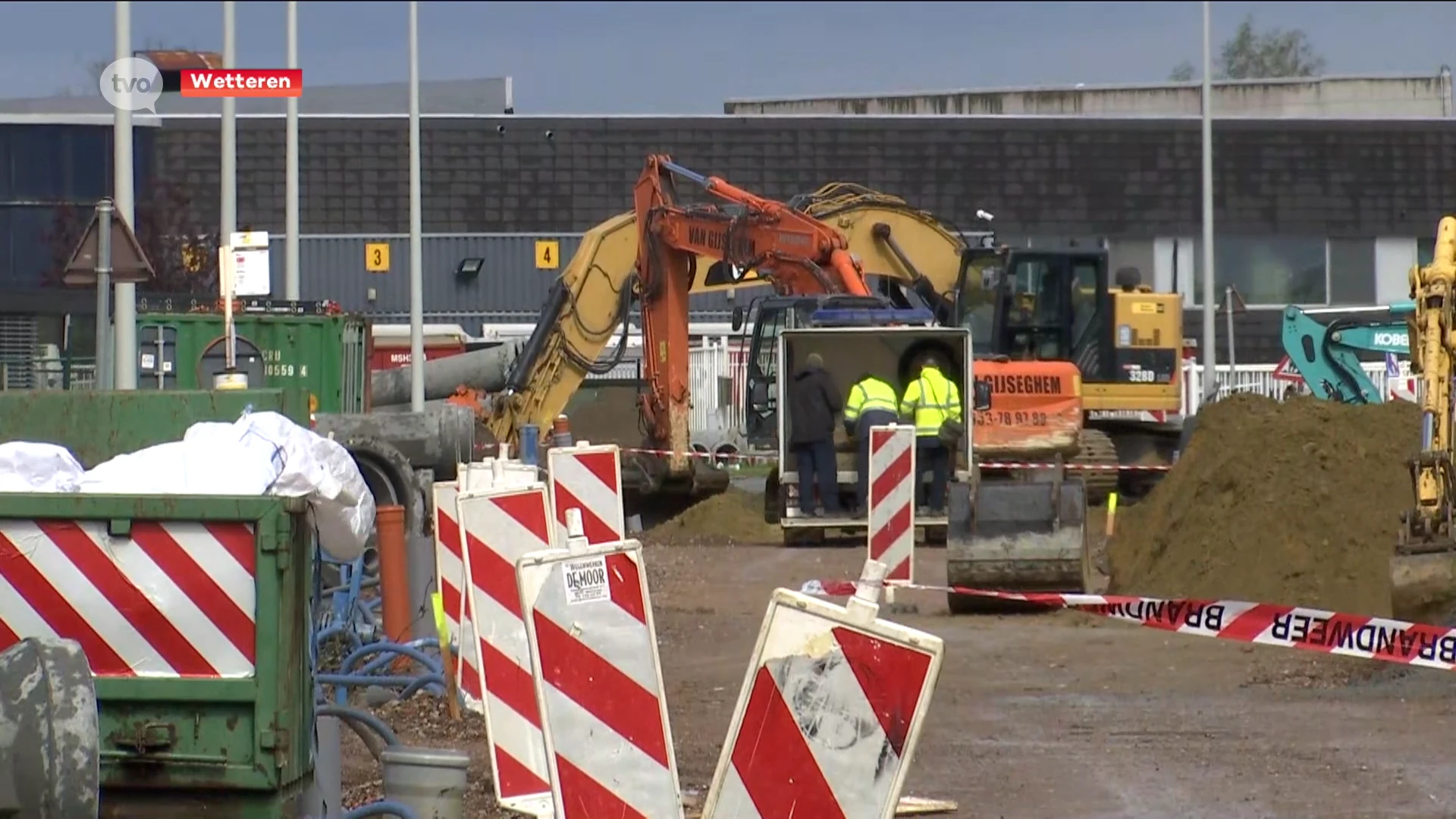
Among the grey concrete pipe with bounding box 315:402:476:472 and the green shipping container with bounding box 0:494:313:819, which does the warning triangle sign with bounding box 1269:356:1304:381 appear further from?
the green shipping container with bounding box 0:494:313:819

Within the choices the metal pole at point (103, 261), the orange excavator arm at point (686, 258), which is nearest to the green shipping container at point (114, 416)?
the metal pole at point (103, 261)

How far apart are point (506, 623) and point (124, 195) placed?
9066 mm

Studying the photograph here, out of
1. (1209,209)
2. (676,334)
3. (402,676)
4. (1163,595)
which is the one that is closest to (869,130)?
(1209,209)

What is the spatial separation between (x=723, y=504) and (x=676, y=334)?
2.01 m

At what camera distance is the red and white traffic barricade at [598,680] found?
6.82 m

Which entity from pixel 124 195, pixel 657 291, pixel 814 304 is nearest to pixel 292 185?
pixel 657 291

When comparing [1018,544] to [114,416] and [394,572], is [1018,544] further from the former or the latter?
[114,416]

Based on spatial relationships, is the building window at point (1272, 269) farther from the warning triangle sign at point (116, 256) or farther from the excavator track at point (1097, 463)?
the warning triangle sign at point (116, 256)

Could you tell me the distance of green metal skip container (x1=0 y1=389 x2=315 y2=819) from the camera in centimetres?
634

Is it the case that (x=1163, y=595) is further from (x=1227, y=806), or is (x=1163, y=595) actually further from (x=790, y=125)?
(x=790, y=125)

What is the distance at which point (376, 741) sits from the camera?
829 centimetres

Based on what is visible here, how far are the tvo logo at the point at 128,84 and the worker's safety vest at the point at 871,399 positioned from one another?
7127 mm

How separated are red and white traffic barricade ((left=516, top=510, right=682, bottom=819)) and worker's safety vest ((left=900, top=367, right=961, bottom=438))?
1395 cm

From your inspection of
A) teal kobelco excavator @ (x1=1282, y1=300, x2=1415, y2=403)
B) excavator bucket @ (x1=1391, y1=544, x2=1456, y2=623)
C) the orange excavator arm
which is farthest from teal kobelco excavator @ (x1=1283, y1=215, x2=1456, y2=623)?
teal kobelco excavator @ (x1=1282, y1=300, x2=1415, y2=403)
